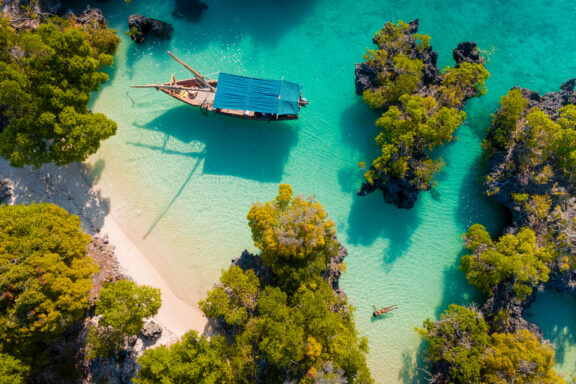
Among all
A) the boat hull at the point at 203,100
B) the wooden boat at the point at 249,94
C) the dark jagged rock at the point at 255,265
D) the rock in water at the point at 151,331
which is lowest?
the rock in water at the point at 151,331

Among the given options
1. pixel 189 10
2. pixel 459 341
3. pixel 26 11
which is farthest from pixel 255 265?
pixel 26 11

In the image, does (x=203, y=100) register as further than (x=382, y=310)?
Yes

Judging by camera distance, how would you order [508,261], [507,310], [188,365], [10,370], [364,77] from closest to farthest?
[10,370] < [188,365] < [508,261] < [507,310] < [364,77]

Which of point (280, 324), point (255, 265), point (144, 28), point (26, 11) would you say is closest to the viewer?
point (280, 324)

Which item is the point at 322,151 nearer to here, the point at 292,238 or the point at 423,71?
the point at 292,238

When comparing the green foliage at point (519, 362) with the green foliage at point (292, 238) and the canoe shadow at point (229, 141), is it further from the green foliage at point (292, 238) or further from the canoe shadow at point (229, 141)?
the canoe shadow at point (229, 141)

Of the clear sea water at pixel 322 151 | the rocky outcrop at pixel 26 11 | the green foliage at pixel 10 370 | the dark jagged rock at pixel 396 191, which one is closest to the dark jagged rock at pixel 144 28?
the clear sea water at pixel 322 151

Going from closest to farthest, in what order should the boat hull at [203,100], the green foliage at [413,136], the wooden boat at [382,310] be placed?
1. the green foliage at [413,136]
2. the wooden boat at [382,310]
3. the boat hull at [203,100]
